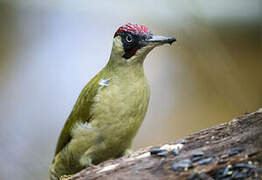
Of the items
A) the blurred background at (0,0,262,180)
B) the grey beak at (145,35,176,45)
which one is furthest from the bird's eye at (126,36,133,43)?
the blurred background at (0,0,262,180)

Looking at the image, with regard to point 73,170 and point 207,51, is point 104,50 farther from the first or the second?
point 73,170

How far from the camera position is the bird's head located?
8.12 ft

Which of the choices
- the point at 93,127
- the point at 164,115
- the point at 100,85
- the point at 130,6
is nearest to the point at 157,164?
the point at 93,127

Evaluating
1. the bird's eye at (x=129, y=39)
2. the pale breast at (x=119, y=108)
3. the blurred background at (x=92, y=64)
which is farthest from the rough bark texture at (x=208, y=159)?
the blurred background at (x=92, y=64)

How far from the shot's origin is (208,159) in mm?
1781

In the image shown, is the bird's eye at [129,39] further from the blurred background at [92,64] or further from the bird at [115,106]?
the blurred background at [92,64]

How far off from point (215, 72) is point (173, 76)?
754 millimetres

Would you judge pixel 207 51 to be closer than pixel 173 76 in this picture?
Yes

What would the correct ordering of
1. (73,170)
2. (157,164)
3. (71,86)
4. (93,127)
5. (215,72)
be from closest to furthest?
(157,164) < (93,127) < (73,170) < (215,72) < (71,86)

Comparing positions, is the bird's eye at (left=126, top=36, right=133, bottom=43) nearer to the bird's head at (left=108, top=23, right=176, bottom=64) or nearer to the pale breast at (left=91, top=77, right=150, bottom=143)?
the bird's head at (left=108, top=23, right=176, bottom=64)

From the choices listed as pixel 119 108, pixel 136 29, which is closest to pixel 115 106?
pixel 119 108

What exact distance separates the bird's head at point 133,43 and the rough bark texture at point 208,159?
2.36 feet

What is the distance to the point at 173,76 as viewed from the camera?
5.07 meters

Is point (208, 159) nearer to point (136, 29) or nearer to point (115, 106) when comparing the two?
point (115, 106)
